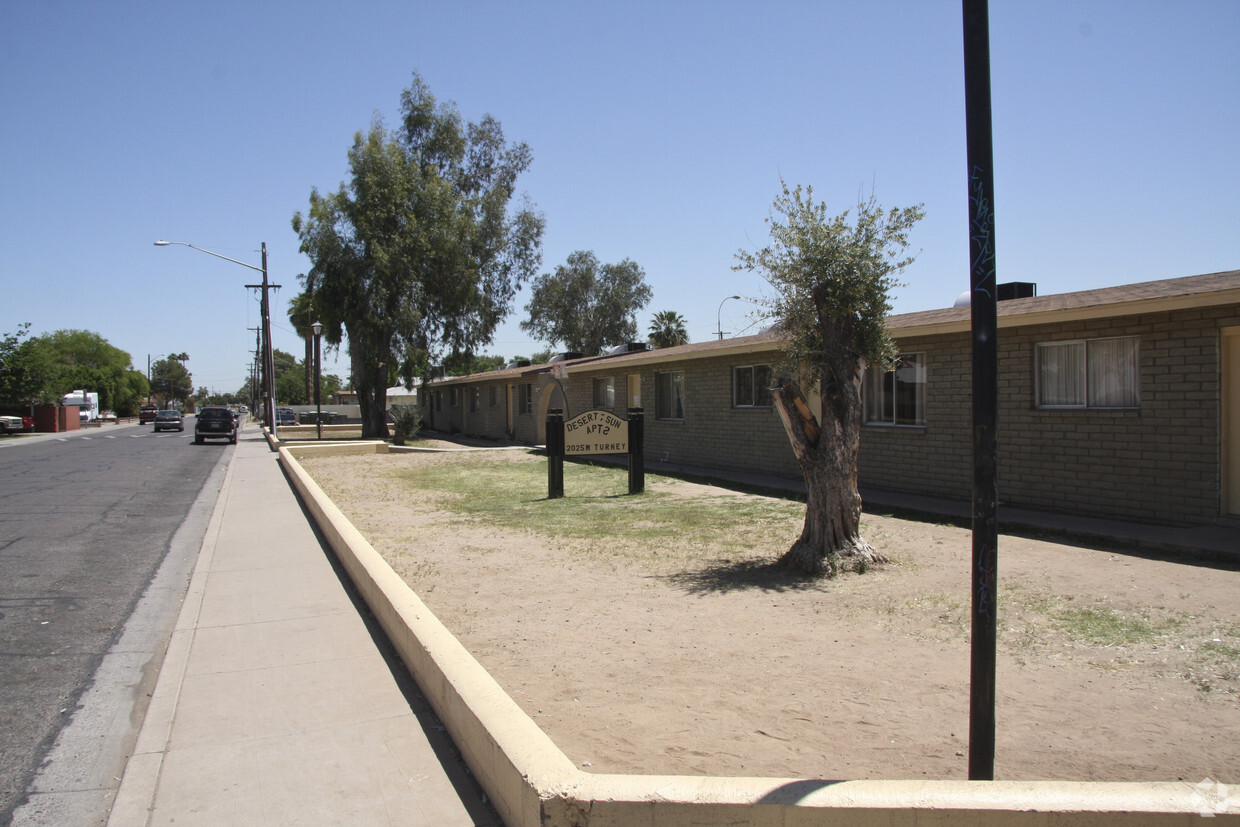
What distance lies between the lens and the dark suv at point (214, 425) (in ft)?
117

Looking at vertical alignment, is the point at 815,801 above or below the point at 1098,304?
below

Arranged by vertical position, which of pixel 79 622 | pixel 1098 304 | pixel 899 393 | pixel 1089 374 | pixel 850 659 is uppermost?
pixel 1098 304

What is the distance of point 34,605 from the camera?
714cm

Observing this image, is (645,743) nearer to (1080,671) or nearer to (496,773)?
(496,773)

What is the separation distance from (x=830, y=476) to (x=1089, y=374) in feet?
16.0

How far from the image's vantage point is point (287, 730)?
172 inches

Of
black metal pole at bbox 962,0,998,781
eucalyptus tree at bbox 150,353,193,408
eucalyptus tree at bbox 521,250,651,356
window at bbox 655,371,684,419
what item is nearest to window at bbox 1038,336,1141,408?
black metal pole at bbox 962,0,998,781

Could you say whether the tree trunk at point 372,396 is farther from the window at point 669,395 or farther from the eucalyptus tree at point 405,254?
the window at point 669,395

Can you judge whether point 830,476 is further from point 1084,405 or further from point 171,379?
point 171,379

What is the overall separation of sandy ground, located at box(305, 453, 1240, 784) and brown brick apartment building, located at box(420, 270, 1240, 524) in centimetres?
176

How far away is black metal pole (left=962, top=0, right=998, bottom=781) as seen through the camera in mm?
3154

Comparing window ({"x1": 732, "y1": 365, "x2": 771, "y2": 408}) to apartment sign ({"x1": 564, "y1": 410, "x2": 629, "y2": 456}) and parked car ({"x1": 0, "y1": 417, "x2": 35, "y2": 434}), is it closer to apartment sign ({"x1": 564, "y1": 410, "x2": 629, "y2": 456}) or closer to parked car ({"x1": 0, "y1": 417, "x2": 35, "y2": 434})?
apartment sign ({"x1": 564, "y1": 410, "x2": 629, "y2": 456})

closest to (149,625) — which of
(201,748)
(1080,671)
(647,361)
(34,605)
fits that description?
(34,605)

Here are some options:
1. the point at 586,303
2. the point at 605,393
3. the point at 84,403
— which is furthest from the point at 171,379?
the point at 605,393
